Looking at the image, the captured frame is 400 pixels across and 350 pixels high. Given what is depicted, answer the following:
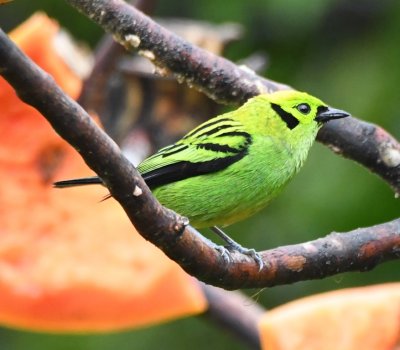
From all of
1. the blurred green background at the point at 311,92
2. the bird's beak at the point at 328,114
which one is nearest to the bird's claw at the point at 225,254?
the bird's beak at the point at 328,114

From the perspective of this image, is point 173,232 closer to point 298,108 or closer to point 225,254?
point 225,254

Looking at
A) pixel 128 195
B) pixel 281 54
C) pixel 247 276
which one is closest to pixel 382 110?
pixel 281 54

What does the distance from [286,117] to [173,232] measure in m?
1.09

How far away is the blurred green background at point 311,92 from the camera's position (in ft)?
18.0

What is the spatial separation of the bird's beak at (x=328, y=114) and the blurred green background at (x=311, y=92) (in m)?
2.11

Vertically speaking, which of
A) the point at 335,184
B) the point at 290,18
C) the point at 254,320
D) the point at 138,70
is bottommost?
the point at 254,320

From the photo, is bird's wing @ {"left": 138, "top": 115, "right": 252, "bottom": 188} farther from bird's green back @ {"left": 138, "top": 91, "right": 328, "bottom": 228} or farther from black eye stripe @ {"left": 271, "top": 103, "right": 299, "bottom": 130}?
black eye stripe @ {"left": 271, "top": 103, "right": 299, "bottom": 130}

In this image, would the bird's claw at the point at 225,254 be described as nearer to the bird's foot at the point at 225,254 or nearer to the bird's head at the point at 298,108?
the bird's foot at the point at 225,254

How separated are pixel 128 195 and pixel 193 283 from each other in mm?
1821

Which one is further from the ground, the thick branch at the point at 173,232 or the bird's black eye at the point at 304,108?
the bird's black eye at the point at 304,108

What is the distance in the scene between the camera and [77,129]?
6.87 ft

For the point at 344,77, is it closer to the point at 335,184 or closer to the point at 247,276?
the point at 335,184

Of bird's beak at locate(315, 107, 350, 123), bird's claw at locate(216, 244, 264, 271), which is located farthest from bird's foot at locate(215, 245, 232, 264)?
bird's beak at locate(315, 107, 350, 123)

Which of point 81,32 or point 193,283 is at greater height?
point 81,32
